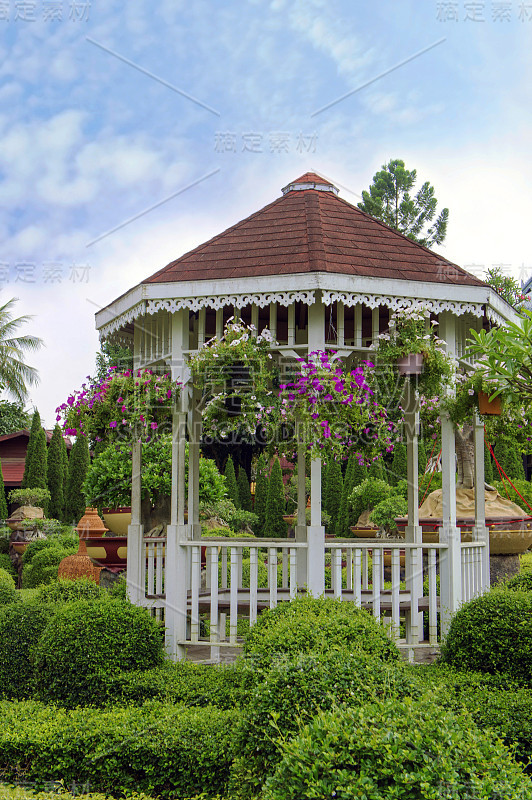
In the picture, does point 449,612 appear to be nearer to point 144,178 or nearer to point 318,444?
point 318,444

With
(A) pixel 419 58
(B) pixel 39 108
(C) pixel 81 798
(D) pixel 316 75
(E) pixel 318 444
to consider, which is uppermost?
(B) pixel 39 108

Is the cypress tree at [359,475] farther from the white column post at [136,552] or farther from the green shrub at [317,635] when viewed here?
the green shrub at [317,635]

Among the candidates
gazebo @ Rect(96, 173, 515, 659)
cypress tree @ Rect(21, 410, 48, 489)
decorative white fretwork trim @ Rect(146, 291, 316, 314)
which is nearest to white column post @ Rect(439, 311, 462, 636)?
gazebo @ Rect(96, 173, 515, 659)

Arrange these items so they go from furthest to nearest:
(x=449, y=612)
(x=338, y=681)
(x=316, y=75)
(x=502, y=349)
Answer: (x=316, y=75) < (x=449, y=612) < (x=502, y=349) < (x=338, y=681)

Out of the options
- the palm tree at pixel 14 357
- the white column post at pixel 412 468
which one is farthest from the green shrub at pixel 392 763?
the palm tree at pixel 14 357

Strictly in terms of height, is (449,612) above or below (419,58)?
below

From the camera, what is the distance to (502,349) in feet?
17.5

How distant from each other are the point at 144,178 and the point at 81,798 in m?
6.72

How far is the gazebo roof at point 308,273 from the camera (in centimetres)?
611

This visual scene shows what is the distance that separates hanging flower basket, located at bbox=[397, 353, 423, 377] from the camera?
619cm

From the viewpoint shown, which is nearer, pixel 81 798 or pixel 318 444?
pixel 81 798

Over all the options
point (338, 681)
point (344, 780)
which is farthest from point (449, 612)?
point (344, 780)

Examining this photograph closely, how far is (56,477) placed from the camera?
2186 centimetres

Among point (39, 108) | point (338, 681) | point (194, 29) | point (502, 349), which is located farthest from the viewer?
point (39, 108)
